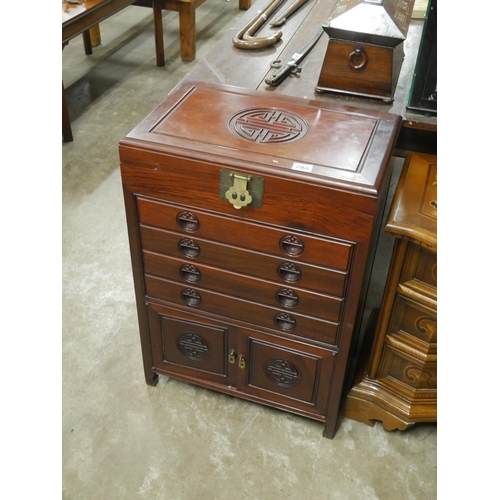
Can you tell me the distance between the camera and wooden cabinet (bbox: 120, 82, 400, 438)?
3.81 feet

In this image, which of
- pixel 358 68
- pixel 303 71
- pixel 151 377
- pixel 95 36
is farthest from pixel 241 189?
pixel 95 36

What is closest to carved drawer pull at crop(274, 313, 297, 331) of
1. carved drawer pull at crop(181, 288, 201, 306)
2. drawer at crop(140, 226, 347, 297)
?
drawer at crop(140, 226, 347, 297)

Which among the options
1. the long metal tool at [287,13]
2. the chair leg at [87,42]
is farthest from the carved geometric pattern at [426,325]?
the chair leg at [87,42]

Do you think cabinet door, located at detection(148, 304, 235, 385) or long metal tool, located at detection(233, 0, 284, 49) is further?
long metal tool, located at detection(233, 0, 284, 49)

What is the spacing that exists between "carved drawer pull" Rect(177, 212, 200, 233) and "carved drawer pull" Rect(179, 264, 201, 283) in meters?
0.11

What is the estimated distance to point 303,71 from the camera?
166 cm

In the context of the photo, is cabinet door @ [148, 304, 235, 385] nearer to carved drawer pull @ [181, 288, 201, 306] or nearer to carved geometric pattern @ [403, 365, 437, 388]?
carved drawer pull @ [181, 288, 201, 306]

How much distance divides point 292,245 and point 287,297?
16 centimetres

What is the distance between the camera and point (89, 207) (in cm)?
253

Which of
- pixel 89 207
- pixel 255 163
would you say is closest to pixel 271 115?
pixel 255 163

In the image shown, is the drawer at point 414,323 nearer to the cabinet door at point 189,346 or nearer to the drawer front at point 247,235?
the drawer front at point 247,235

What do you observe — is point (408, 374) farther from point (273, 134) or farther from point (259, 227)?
point (273, 134)

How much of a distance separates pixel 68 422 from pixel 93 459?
0.52 feet

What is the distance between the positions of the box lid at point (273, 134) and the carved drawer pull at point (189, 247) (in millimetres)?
237
